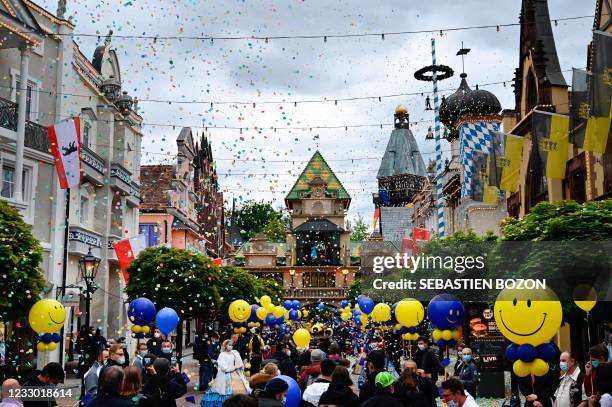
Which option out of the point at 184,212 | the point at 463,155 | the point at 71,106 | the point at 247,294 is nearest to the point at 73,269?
the point at 71,106

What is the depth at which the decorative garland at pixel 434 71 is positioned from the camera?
35022mm

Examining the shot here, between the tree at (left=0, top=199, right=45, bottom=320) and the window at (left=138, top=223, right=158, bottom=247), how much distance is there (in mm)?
30743

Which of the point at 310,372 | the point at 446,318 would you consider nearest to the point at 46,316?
the point at 310,372

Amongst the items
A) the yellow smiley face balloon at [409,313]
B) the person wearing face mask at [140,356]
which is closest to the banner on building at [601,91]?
the yellow smiley face balloon at [409,313]

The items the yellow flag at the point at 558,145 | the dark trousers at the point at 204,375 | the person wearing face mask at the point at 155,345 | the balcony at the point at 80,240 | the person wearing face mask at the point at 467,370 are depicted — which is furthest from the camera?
the balcony at the point at 80,240

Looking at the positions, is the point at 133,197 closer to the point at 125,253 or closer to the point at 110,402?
the point at 125,253

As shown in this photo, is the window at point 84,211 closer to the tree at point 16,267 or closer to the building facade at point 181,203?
the tree at point 16,267

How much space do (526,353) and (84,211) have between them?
85.1 feet

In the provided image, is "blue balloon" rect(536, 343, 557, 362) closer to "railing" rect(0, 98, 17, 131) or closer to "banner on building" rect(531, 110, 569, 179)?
"banner on building" rect(531, 110, 569, 179)

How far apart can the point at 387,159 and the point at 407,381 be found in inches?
5566

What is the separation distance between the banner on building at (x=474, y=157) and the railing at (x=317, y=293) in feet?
126

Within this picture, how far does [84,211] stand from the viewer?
106 feet

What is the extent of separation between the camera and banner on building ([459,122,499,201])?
3606cm

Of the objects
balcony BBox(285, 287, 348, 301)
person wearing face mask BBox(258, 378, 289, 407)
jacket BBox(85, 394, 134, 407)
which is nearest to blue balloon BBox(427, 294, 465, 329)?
person wearing face mask BBox(258, 378, 289, 407)
